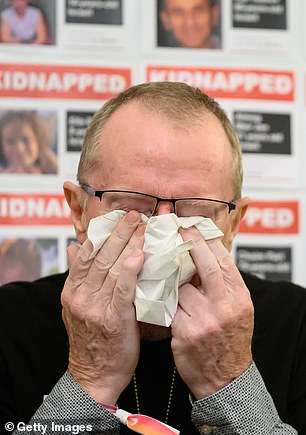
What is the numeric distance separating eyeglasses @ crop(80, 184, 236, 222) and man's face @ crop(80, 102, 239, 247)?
0.01 meters

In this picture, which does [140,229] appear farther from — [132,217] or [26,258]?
[26,258]

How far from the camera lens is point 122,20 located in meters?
2.18

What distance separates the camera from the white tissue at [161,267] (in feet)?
4.40

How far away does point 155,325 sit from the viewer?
151 centimetres

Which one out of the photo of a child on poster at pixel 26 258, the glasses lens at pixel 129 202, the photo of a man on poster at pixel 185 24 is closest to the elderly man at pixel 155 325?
the glasses lens at pixel 129 202

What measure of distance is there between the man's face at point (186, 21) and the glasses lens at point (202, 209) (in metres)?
0.82

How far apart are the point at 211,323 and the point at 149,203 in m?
0.27

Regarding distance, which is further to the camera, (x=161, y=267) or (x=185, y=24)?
(x=185, y=24)

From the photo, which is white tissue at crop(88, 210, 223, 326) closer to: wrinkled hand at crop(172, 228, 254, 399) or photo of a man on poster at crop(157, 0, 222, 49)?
wrinkled hand at crop(172, 228, 254, 399)

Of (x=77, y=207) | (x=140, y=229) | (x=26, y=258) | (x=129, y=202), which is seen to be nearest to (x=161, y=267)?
(x=140, y=229)

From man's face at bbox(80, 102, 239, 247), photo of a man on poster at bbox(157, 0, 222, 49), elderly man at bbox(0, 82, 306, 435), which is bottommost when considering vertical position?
elderly man at bbox(0, 82, 306, 435)

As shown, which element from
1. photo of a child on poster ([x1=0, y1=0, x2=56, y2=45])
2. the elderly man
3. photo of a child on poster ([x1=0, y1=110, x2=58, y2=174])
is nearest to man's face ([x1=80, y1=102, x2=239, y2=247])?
the elderly man

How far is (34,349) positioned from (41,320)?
0.08 meters

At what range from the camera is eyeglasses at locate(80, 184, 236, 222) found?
1.47m
